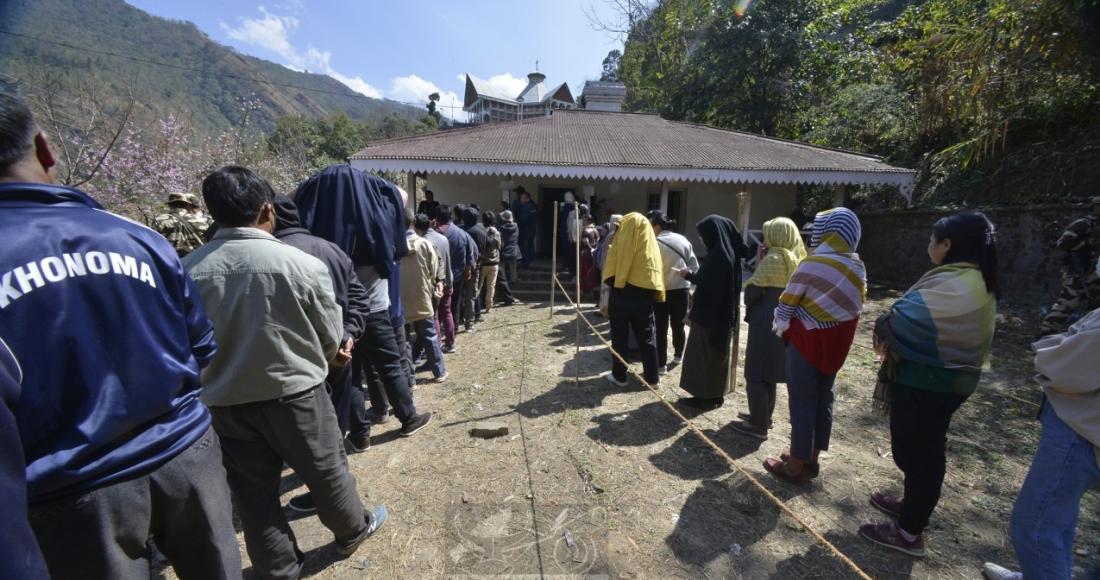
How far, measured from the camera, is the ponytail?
2.15m

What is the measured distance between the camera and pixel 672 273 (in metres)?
4.70

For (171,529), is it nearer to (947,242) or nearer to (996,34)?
(947,242)

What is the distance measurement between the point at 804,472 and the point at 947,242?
177 cm

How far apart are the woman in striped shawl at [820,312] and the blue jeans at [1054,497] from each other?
0.96 metres

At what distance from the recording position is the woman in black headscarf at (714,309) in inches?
145

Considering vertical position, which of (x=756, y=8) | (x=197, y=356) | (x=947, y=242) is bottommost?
(x=197, y=356)

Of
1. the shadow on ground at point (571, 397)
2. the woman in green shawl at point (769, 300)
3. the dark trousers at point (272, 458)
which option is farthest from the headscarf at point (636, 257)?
the dark trousers at point (272, 458)

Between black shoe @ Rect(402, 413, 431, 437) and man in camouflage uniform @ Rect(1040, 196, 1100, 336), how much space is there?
7.14 meters

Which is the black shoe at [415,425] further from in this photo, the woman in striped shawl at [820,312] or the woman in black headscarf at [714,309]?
the woman in striped shawl at [820,312]

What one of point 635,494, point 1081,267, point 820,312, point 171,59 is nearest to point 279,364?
point 635,494

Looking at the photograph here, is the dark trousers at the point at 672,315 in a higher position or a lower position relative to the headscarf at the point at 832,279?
lower

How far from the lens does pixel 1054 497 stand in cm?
176

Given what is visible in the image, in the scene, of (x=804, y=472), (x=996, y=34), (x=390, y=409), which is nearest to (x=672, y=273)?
(x=804, y=472)

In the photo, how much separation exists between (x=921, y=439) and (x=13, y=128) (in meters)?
3.57
